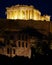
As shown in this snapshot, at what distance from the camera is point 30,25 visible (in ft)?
105

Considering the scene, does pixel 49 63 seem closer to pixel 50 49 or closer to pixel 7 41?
pixel 50 49

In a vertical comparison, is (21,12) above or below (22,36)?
above

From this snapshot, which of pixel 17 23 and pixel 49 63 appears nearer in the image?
pixel 49 63

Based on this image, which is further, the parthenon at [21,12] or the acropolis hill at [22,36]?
the parthenon at [21,12]

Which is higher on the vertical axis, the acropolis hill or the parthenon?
the parthenon

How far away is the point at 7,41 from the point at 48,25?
586cm

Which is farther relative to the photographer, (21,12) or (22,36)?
(21,12)

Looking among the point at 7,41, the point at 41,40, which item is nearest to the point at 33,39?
the point at 41,40

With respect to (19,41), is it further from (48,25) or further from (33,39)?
(48,25)

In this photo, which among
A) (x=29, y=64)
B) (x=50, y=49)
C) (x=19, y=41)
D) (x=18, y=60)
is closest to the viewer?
(x=29, y=64)

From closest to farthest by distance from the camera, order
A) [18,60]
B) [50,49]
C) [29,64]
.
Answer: [29,64] → [18,60] → [50,49]

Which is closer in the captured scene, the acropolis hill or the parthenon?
the acropolis hill

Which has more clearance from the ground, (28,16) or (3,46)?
(28,16)

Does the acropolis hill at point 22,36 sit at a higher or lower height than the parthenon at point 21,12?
lower
